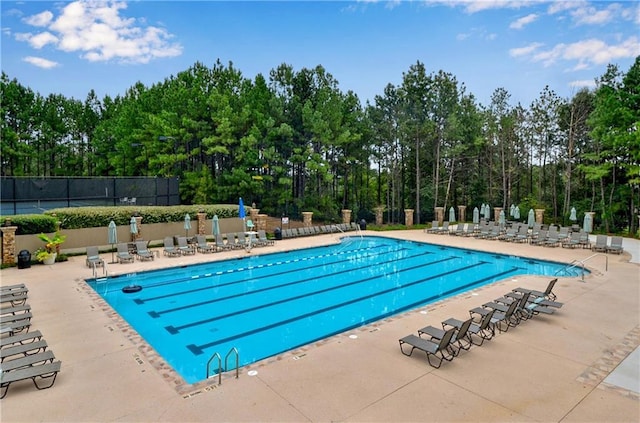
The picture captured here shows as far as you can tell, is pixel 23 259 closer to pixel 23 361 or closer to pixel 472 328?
pixel 23 361

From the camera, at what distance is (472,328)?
23.7ft

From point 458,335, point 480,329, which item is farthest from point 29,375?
point 480,329

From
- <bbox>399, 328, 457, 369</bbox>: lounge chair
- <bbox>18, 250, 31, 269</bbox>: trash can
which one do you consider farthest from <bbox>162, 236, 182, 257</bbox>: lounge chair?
<bbox>399, 328, 457, 369</bbox>: lounge chair

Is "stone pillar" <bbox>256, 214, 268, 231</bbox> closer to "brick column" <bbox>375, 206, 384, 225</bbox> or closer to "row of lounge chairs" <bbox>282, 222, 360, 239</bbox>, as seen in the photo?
"row of lounge chairs" <bbox>282, 222, 360, 239</bbox>

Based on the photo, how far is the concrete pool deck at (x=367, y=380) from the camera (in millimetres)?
4867

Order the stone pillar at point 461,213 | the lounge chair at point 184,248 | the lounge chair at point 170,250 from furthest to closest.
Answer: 1. the stone pillar at point 461,213
2. the lounge chair at point 184,248
3. the lounge chair at point 170,250

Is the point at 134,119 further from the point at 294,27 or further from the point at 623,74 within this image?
the point at 623,74

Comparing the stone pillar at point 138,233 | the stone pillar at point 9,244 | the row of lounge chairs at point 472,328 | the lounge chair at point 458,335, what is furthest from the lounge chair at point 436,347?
the stone pillar at point 138,233

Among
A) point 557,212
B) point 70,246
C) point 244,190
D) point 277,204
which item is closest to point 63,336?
point 70,246

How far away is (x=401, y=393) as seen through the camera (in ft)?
17.5

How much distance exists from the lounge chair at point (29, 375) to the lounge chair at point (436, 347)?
5.50 meters

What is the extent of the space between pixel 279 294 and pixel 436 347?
6062 mm

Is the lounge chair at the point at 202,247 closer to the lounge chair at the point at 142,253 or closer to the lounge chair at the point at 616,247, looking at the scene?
the lounge chair at the point at 142,253

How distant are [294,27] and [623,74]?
19.7 metres
